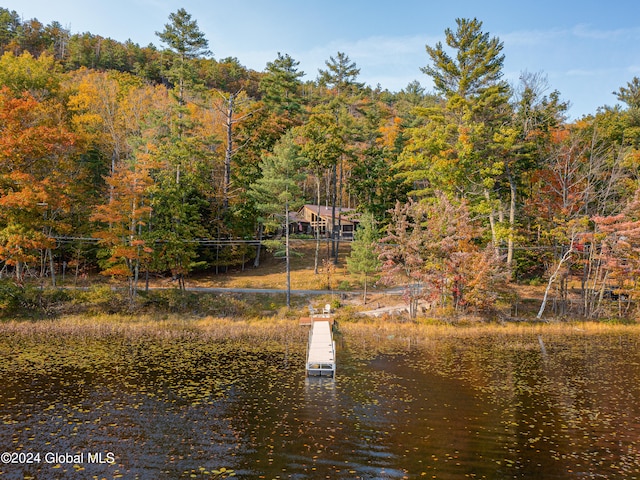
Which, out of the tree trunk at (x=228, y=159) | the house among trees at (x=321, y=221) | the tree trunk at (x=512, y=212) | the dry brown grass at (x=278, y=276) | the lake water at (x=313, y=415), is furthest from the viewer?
the house among trees at (x=321, y=221)

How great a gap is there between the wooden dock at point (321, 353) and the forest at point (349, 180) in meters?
8.75

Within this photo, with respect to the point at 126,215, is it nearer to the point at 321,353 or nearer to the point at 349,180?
the point at 321,353

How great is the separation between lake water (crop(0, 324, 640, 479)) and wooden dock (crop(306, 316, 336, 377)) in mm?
571

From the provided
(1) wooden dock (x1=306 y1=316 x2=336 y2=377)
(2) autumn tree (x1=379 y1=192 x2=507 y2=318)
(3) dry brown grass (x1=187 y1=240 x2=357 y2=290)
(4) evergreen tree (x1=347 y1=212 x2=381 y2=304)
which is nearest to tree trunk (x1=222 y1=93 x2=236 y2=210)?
(3) dry brown grass (x1=187 y1=240 x2=357 y2=290)

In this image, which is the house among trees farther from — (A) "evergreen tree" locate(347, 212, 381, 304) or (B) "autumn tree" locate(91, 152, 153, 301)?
(B) "autumn tree" locate(91, 152, 153, 301)

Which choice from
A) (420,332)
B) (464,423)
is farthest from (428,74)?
(464,423)

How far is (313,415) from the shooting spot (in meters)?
16.3

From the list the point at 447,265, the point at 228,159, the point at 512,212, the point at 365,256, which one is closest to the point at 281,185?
the point at 365,256

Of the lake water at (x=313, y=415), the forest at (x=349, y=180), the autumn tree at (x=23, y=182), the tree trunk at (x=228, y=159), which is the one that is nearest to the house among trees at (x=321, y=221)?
the forest at (x=349, y=180)

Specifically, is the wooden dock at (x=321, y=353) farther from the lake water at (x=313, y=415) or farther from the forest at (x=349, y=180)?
the forest at (x=349, y=180)

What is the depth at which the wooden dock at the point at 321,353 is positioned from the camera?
21.6 m

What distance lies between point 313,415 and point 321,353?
23.0ft

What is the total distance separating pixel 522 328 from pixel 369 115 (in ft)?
112

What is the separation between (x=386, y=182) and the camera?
168ft
